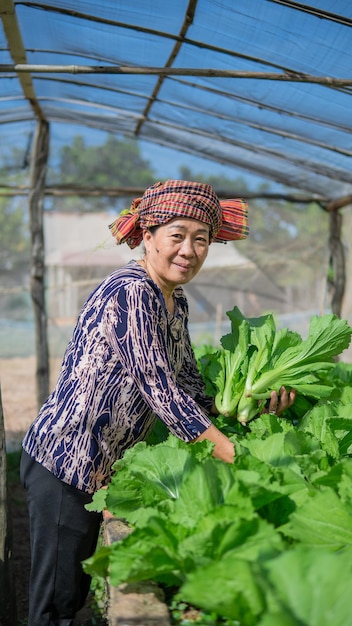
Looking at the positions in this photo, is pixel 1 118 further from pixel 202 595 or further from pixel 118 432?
pixel 202 595

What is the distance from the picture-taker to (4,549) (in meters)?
3.35

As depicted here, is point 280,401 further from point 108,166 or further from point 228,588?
point 108,166

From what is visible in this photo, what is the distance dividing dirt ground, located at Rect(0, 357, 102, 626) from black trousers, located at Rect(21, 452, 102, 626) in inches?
57.0

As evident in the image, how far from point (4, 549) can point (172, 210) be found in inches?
74.2

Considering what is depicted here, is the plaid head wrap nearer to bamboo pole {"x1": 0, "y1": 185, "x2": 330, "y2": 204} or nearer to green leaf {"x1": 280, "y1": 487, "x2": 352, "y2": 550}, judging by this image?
green leaf {"x1": 280, "y1": 487, "x2": 352, "y2": 550}

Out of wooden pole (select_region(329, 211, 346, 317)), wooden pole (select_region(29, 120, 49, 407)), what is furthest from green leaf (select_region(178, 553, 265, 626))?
wooden pole (select_region(329, 211, 346, 317))

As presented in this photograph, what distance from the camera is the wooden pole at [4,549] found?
333 cm

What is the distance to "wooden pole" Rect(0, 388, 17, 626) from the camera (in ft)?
10.9

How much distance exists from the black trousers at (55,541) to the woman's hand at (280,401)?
87 centimetres

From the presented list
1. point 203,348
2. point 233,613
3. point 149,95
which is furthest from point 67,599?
point 149,95

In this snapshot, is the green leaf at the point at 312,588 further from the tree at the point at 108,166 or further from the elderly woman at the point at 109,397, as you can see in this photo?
the tree at the point at 108,166

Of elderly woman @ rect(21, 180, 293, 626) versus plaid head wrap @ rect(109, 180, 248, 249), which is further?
plaid head wrap @ rect(109, 180, 248, 249)

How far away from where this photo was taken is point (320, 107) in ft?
17.0

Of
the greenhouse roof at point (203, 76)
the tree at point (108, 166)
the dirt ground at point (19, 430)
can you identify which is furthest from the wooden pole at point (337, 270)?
the tree at point (108, 166)
